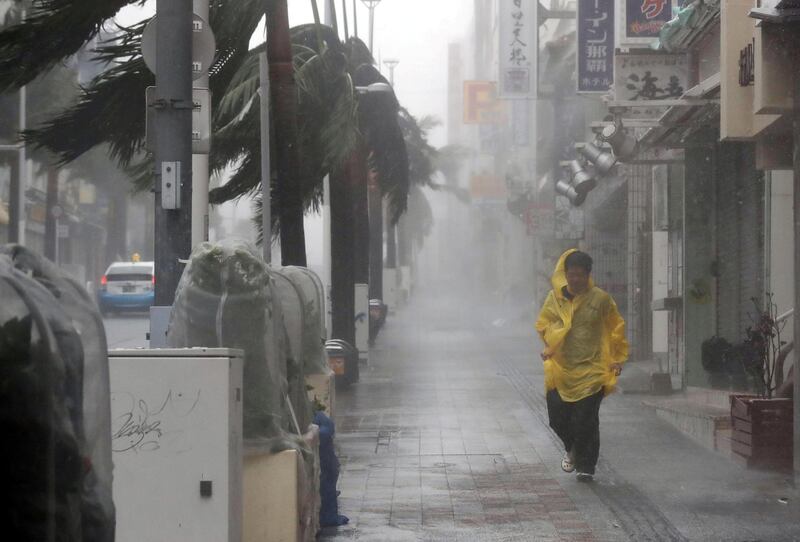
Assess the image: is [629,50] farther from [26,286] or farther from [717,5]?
[26,286]

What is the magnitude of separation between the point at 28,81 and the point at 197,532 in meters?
6.79

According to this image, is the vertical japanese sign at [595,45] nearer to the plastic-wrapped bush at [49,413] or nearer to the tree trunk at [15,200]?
the plastic-wrapped bush at [49,413]

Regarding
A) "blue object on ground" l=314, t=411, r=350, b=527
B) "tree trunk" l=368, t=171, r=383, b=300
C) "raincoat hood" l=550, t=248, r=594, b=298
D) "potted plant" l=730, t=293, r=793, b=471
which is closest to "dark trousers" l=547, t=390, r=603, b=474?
"raincoat hood" l=550, t=248, r=594, b=298

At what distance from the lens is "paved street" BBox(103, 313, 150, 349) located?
95.0 ft

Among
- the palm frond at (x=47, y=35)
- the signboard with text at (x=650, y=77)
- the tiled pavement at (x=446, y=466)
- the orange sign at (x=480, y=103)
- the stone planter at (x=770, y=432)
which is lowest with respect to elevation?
the tiled pavement at (x=446, y=466)

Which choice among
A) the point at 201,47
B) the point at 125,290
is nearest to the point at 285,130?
the point at 201,47

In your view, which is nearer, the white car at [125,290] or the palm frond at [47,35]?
the palm frond at [47,35]

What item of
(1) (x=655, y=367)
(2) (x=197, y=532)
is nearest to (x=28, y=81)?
(2) (x=197, y=532)

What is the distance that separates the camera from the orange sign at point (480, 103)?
58.7 metres

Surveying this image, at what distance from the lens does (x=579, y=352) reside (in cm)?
1083

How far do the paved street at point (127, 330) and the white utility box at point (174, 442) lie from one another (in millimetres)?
18437

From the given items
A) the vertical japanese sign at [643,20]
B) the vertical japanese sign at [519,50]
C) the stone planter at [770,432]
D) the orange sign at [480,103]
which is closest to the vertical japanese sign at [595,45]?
the vertical japanese sign at [643,20]

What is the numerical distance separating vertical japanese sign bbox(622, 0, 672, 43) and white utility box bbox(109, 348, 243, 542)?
39.9ft

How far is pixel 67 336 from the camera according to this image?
2.90 m
